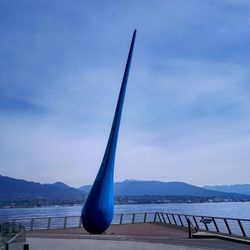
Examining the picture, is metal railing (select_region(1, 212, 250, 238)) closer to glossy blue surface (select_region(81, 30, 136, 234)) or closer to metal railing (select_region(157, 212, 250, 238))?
metal railing (select_region(157, 212, 250, 238))

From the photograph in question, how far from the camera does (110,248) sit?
1352 centimetres

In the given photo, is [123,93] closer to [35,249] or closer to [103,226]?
[103,226]

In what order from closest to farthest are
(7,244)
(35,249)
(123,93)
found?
(7,244) < (35,249) < (123,93)

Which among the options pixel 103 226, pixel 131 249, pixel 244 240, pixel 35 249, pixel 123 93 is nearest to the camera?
pixel 131 249

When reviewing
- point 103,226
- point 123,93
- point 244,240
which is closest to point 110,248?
point 244,240

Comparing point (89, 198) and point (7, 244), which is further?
point (89, 198)

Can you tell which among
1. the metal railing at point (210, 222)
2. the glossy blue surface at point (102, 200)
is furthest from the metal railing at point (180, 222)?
the glossy blue surface at point (102, 200)

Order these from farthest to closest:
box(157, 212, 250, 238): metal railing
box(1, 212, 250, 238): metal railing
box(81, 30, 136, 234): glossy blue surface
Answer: box(81, 30, 136, 234): glossy blue surface
box(1, 212, 250, 238): metal railing
box(157, 212, 250, 238): metal railing

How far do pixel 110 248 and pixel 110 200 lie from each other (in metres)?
7.05

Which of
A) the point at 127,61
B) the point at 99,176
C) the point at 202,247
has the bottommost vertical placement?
the point at 202,247

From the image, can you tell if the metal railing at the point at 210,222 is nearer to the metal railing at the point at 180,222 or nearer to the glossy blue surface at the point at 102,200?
the metal railing at the point at 180,222

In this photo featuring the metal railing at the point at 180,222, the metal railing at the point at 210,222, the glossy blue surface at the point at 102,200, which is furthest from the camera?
the glossy blue surface at the point at 102,200

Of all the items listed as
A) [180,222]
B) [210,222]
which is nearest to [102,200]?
[210,222]

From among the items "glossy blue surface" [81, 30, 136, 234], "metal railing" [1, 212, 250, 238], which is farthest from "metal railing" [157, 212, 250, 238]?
"glossy blue surface" [81, 30, 136, 234]
